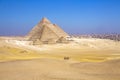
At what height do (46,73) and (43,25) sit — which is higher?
(43,25)

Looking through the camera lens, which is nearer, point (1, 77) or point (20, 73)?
point (1, 77)

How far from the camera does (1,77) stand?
1158cm

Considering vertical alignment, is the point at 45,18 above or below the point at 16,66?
above

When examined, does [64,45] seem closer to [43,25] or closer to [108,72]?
[43,25]

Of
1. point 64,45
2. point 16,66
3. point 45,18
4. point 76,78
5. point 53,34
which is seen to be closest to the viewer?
point 76,78

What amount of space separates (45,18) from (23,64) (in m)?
83.1

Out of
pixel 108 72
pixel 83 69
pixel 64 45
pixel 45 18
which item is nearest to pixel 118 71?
pixel 108 72

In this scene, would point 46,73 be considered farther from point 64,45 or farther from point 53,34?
point 53,34

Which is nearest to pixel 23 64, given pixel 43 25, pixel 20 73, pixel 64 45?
pixel 20 73

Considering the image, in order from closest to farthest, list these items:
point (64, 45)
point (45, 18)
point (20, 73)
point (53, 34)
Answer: point (20, 73) < point (64, 45) < point (53, 34) < point (45, 18)

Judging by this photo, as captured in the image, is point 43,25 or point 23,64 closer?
point 23,64

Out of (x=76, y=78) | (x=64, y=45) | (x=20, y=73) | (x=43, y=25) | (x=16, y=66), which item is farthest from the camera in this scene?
(x=43, y=25)

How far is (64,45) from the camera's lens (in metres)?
69.3

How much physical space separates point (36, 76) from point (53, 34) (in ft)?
241
